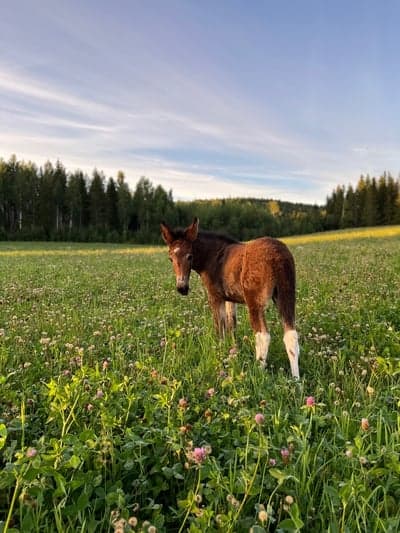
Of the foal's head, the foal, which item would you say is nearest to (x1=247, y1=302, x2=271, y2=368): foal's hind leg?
the foal

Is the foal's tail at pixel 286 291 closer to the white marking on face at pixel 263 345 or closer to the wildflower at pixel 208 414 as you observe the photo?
the white marking on face at pixel 263 345

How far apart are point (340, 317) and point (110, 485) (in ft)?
19.8

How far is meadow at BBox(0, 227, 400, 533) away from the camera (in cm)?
249

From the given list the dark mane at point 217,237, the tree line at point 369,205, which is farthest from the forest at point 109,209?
the dark mane at point 217,237

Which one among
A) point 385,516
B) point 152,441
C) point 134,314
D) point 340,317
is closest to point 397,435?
Answer: point 385,516

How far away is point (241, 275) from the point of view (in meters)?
6.09

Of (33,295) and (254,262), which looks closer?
(254,262)

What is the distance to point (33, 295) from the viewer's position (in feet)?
38.3

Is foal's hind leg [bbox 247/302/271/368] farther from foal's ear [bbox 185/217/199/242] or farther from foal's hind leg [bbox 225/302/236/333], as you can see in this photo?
foal's ear [bbox 185/217/199/242]

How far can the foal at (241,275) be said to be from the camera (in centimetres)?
557

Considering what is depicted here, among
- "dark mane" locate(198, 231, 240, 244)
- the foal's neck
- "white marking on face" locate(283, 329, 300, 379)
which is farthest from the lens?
"dark mane" locate(198, 231, 240, 244)

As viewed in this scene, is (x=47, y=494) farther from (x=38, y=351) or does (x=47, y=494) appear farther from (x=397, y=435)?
(x=38, y=351)

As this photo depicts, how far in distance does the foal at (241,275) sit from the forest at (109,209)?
8887cm

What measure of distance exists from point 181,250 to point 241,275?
4.00 ft
